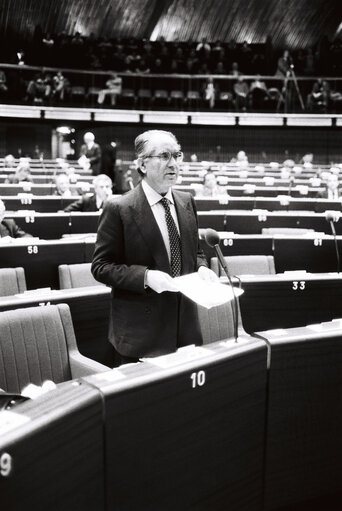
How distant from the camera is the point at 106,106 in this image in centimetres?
1797

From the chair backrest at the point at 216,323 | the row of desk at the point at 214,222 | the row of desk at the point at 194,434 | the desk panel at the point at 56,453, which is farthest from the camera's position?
the row of desk at the point at 214,222

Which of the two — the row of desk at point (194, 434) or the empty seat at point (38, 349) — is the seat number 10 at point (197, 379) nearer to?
the row of desk at point (194, 434)

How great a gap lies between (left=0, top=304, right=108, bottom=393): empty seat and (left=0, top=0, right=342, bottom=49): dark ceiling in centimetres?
1967

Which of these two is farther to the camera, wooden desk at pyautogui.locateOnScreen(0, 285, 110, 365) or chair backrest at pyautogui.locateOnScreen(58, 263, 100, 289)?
chair backrest at pyautogui.locateOnScreen(58, 263, 100, 289)

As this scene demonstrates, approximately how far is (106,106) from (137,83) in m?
1.46

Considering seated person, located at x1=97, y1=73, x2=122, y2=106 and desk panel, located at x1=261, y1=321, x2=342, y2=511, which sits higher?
seated person, located at x1=97, y1=73, x2=122, y2=106

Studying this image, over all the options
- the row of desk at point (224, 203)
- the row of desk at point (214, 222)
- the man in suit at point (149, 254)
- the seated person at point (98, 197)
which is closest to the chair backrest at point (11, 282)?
the man in suit at point (149, 254)

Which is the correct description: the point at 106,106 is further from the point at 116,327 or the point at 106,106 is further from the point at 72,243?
the point at 116,327

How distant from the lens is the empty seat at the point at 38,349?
2.78 meters

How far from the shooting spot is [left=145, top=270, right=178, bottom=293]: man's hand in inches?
83.5

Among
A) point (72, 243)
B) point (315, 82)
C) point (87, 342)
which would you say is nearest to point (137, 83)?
point (315, 82)

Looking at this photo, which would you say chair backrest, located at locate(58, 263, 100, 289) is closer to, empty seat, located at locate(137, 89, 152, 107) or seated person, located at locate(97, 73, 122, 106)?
seated person, located at locate(97, 73, 122, 106)

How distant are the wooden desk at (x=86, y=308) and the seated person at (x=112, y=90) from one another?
15.2 m

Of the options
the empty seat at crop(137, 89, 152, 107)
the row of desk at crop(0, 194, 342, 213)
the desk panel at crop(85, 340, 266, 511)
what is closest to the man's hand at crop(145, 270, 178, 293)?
the desk panel at crop(85, 340, 266, 511)
